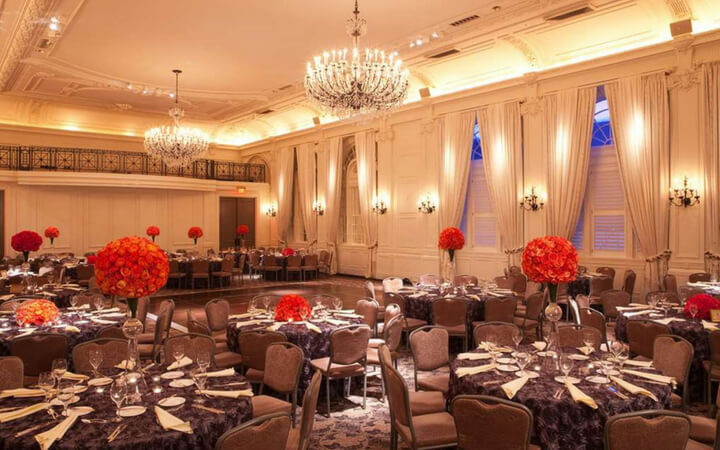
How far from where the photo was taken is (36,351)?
14.2ft

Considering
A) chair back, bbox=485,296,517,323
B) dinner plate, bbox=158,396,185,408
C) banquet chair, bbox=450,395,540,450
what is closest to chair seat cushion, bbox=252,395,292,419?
dinner plate, bbox=158,396,185,408

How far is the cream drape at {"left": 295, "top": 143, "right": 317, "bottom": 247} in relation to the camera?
17.2 m

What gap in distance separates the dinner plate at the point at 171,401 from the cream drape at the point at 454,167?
31.8ft

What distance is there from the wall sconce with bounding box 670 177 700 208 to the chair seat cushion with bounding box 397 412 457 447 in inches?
292

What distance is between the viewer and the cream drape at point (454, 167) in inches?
479

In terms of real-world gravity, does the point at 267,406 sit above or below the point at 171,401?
below

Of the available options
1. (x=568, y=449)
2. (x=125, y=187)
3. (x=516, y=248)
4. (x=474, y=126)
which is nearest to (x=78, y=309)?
(x=568, y=449)

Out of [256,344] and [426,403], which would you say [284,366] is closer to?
[256,344]

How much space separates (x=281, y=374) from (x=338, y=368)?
98 cm

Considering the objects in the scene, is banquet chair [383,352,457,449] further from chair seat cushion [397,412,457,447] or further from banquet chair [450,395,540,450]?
banquet chair [450,395,540,450]

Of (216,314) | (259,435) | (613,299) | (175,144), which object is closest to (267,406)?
(259,435)

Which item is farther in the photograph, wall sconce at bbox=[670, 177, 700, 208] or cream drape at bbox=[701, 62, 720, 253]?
wall sconce at bbox=[670, 177, 700, 208]

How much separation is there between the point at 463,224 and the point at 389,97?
21.5 feet

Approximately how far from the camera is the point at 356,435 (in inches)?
169
